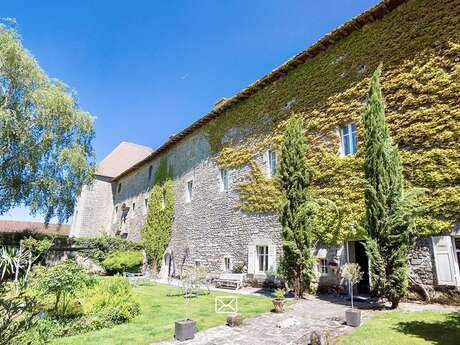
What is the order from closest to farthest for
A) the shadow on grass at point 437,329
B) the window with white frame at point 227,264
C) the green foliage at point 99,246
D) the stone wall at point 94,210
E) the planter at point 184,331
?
1. the shadow on grass at point 437,329
2. the planter at point 184,331
3. the window with white frame at point 227,264
4. the green foliage at point 99,246
5. the stone wall at point 94,210

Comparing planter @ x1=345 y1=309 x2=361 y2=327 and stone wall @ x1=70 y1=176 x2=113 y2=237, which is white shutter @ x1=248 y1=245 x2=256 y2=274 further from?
stone wall @ x1=70 y1=176 x2=113 y2=237

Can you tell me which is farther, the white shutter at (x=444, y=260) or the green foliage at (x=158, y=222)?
the green foliage at (x=158, y=222)

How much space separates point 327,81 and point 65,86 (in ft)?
46.6

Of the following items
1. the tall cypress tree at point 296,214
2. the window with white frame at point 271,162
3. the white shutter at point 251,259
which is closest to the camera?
the tall cypress tree at point 296,214

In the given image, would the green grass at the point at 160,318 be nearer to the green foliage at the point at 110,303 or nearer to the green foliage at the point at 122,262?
the green foliage at the point at 110,303

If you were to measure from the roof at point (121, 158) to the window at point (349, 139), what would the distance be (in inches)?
925

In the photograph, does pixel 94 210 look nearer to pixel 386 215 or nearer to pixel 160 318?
pixel 160 318

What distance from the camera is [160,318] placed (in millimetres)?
7621

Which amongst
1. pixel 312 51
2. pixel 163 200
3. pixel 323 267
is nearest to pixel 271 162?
pixel 312 51

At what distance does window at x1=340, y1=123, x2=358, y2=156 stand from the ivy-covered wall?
22cm

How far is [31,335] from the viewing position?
17.8 ft

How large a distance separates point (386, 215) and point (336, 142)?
3823 mm

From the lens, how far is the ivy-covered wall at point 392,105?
26.7 feet

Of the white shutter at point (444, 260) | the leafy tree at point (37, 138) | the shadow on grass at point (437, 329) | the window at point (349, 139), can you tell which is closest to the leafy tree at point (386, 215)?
the white shutter at point (444, 260)
